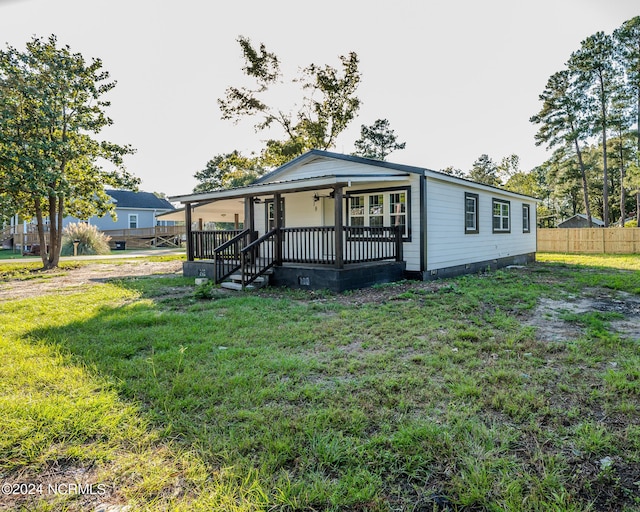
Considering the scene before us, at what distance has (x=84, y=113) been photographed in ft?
44.2

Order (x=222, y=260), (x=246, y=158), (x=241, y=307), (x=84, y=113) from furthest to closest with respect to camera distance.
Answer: (x=246, y=158) < (x=84, y=113) < (x=222, y=260) < (x=241, y=307)

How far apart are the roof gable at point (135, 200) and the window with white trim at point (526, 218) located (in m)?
29.8

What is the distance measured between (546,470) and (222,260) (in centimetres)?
845

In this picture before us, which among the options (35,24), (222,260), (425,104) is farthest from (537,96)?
(35,24)

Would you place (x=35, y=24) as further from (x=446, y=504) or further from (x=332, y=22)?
(x=332, y=22)

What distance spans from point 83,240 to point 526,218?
73.2ft

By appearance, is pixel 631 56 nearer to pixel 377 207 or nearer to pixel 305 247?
pixel 377 207

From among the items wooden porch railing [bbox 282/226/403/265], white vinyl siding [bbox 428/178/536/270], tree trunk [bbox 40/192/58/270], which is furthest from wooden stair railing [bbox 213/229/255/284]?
tree trunk [bbox 40/192/58/270]

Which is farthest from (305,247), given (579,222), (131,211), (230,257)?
(579,222)

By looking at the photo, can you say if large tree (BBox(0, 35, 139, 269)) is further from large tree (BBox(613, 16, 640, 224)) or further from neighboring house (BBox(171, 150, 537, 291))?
large tree (BBox(613, 16, 640, 224))

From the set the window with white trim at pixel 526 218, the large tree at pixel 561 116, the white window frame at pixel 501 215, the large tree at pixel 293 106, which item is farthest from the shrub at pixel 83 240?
the large tree at pixel 561 116

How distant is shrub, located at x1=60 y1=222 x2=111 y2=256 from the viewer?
822 inches

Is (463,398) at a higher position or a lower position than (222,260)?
lower

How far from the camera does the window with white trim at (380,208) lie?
9719mm
